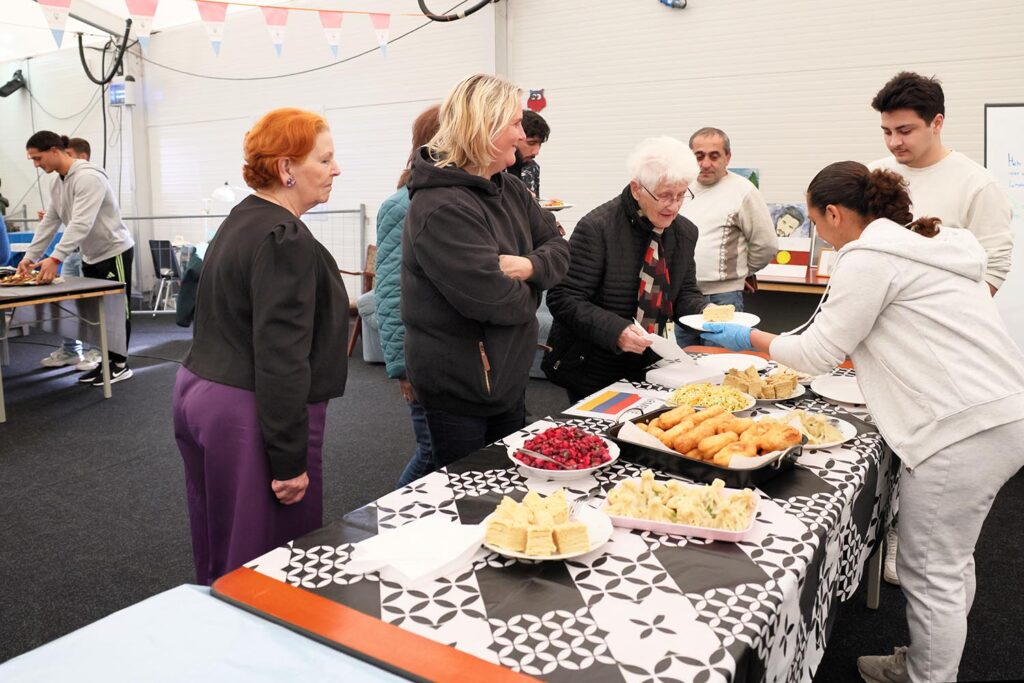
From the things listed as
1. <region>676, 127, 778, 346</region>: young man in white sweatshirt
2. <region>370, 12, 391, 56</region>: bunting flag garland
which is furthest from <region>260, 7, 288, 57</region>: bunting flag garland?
<region>676, 127, 778, 346</region>: young man in white sweatshirt

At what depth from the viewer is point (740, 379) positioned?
2275 millimetres

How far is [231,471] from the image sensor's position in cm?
173

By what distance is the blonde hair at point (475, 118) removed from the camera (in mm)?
1829

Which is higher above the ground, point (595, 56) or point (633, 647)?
point (595, 56)

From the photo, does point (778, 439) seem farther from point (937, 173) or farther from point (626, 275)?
point (937, 173)

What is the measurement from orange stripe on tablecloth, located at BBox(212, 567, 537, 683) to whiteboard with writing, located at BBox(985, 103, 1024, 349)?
4.22 m

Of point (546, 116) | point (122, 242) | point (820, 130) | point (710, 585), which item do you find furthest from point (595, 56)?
point (710, 585)

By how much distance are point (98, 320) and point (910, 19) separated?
5.69 meters

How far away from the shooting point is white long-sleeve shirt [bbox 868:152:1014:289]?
9.16ft

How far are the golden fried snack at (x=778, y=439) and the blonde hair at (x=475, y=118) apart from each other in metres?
0.92

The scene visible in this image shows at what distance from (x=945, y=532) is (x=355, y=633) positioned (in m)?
1.40

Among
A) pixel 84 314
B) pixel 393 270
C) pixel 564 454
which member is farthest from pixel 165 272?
pixel 564 454

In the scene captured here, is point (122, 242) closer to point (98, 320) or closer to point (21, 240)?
point (98, 320)

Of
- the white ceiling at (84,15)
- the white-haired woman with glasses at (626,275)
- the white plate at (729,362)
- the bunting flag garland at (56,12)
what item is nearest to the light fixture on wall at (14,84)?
the white ceiling at (84,15)
